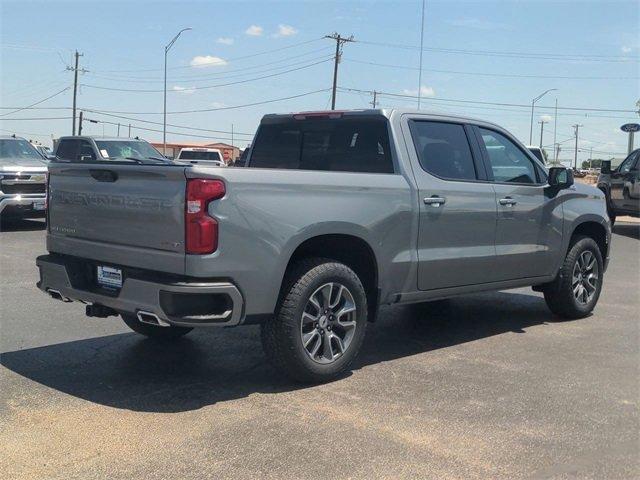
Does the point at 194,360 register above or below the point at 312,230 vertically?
below

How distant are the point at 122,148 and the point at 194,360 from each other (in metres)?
11.3

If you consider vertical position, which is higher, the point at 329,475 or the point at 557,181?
the point at 557,181

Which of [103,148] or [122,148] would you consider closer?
[103,148]

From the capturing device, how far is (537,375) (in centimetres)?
A: 524

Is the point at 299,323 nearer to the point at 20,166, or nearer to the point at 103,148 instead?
the point at 20,166

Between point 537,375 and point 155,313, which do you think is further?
point 537,375

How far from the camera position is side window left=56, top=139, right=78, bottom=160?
1599 cm

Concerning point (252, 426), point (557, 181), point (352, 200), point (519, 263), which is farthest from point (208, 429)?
point (557, 181)

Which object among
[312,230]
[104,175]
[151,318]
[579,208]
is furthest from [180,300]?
[579,208]

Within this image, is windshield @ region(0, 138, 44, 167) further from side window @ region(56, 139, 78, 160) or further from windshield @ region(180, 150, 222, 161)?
windshield @ region(180, 150, 222, 161)

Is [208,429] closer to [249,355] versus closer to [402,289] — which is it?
[249,355]

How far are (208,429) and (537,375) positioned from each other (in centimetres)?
258

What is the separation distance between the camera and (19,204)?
45.3 feet

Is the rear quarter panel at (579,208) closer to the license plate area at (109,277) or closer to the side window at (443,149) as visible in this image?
the side window at (443,149)
